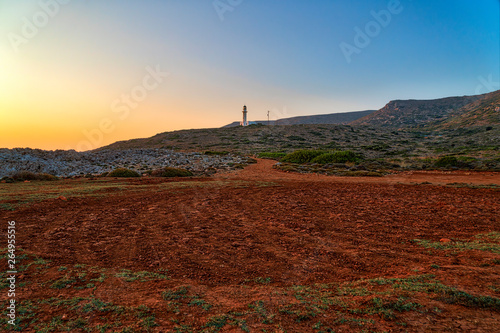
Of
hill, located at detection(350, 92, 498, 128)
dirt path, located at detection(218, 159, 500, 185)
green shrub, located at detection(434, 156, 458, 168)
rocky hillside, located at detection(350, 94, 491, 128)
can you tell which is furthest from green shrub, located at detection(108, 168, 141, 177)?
rocky hillside, located at detection(350, 94, 491, 128)

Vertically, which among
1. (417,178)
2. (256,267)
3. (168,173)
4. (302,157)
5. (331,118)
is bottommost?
(256,267)

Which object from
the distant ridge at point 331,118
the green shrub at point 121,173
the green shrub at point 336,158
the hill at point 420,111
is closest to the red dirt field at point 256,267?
the green shrub at point 121,173

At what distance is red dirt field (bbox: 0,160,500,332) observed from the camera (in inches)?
134

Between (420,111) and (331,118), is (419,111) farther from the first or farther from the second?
(331,118)

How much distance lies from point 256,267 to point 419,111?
127 metres

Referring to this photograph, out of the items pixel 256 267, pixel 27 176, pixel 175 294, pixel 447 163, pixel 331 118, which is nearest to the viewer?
pixel 175 294

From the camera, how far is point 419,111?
107 metres

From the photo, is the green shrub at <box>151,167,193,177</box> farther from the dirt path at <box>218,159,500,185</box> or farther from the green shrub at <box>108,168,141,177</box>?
the dirt path at <box>218,159,500,185</box>

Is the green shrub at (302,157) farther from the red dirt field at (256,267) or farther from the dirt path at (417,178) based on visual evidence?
the red dirt field at (256,267)

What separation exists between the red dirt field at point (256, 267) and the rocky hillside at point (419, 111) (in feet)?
338

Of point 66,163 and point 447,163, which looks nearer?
point 66,163

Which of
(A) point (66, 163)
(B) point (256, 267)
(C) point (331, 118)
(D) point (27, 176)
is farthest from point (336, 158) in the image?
(C) point (331, 118)

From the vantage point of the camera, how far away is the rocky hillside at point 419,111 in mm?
95812

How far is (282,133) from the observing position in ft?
244
